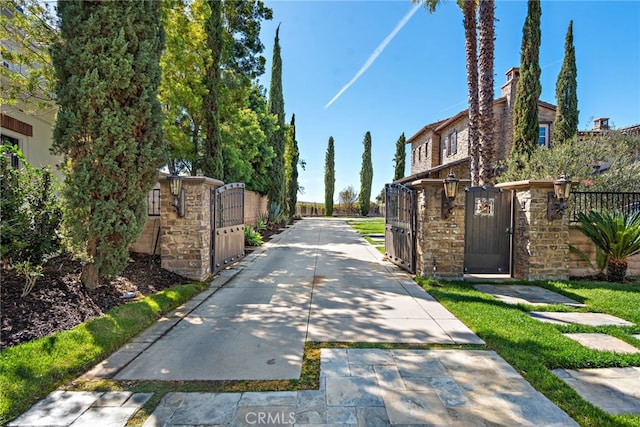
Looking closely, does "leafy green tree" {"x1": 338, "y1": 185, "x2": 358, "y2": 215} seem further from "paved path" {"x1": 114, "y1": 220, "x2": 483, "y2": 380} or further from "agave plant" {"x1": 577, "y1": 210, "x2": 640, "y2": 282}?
"agave plant" {"x1": 577, "y1": 210, "x2": 640, "y2": 282}

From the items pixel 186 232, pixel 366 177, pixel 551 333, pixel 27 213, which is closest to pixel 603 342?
pixel 551 333

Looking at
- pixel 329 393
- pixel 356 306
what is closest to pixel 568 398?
pixel 329 393

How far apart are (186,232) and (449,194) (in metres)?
5.17

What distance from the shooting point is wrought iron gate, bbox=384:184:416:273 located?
6.84 metres

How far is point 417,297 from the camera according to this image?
5.22m

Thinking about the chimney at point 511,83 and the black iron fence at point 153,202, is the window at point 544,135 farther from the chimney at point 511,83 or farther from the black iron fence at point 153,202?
the black iron fence at point 153,202

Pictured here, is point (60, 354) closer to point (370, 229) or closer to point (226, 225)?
point (226, 225)

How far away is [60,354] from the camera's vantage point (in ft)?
9.61

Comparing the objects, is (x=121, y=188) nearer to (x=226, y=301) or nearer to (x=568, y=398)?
(x=226, y=301)

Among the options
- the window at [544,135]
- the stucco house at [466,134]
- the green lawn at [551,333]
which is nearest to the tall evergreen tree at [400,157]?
the stucco house at [466,134]

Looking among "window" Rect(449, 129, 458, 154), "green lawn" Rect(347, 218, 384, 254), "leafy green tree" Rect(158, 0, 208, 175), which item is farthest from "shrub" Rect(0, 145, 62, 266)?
"window" Rect(449, 129, 458, 154)

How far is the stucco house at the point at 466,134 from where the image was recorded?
54.3 feet

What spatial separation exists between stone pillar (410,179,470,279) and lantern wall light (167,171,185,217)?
472 centimetres

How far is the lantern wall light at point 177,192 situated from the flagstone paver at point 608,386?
5.95m
